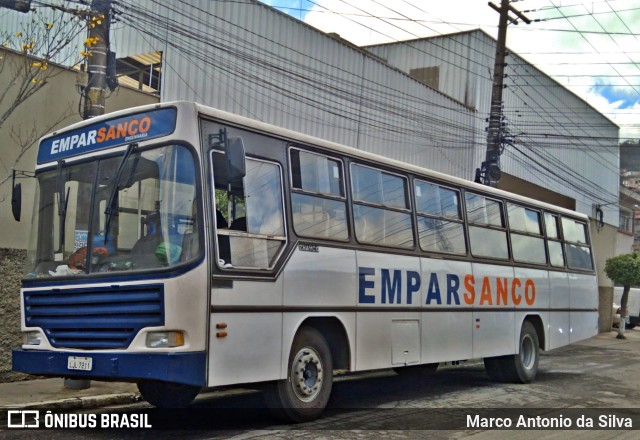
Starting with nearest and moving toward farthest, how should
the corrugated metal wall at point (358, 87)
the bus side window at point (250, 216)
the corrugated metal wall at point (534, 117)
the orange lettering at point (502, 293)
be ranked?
1. the bus side window at point (250, 216)
2. the orange lettering at point (502, 293)
3. the corrugated metal wall at point (358, 87)
4. the corrugated metal wall at point (534, 117)

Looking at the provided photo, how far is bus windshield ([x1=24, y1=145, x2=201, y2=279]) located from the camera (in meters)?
6.61

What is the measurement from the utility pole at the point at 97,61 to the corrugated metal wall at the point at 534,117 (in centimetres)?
1833

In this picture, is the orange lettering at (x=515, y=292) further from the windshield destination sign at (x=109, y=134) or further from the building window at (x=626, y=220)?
the building window at (x=626, y=220)

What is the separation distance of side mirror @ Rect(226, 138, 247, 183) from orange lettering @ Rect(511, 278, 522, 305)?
6644 millimetres

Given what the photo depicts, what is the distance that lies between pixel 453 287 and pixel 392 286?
5.30ft

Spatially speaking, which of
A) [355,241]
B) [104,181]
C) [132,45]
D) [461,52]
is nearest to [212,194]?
[104,181]

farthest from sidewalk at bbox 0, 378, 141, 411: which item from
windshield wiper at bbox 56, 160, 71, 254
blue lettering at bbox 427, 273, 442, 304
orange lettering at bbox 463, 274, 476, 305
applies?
orange lettering at bbox 463, 274, 476, 305

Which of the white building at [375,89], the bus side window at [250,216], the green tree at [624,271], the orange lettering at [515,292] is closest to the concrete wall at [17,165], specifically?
the white building at [375,89]

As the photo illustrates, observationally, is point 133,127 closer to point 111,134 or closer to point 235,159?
point 111,134

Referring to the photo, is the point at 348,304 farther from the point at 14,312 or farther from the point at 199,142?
the point at 14,312

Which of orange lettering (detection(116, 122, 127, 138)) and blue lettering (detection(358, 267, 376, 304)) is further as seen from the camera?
blue lettering (detection(358, 267, 376, 304))

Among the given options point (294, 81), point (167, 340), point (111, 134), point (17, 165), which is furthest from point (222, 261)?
point (294, 81)

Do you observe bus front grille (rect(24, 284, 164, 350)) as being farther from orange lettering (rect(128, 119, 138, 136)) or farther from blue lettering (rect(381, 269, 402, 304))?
blue lettering (rect(381, 269, 402, 304))

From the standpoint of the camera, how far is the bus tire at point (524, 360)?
12133 millimetres
